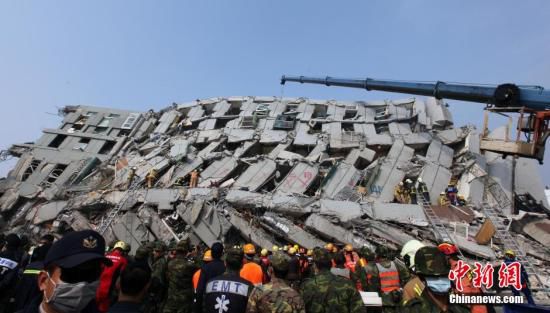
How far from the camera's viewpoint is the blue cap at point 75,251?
2330mm

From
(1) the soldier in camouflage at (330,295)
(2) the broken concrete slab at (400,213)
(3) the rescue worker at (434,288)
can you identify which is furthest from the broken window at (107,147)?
(3) the rescue worker at (434,288)

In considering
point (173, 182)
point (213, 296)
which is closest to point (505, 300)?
point (213, 296)

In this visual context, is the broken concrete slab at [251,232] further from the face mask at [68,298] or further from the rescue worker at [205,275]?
the face mask at [68,298]

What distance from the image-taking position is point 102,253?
2531 millimetres

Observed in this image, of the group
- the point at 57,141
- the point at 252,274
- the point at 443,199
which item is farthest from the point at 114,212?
the point at 443,199

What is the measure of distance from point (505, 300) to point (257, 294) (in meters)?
3.15

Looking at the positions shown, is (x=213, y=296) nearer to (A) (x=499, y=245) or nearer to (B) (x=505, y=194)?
(A) (x=499, y=245)

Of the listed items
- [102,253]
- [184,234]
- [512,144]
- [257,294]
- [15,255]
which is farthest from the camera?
[184,234]

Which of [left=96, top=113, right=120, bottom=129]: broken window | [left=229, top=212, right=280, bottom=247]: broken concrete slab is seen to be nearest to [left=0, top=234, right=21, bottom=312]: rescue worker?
[left=229, top=212, right=280, bottom=247]: broken concrete slab

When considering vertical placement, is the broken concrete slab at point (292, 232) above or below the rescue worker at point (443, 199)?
below

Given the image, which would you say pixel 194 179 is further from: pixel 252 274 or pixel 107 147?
pixel 252 274

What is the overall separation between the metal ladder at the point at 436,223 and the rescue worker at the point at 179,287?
36.7 feet

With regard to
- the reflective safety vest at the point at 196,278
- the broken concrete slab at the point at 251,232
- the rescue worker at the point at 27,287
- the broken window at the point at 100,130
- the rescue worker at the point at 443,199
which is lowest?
the rescue worker at the point at 27,287

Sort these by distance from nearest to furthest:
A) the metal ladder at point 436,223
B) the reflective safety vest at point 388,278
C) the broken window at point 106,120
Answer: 1. the reflective safety vest at point 388,278
2. the metal ladder at point 436,223
3. the broken window at point 106,120
